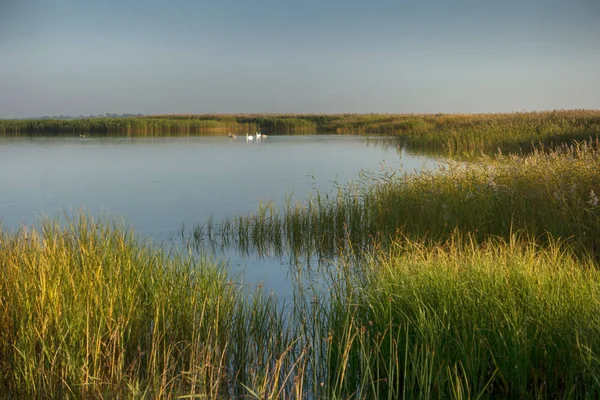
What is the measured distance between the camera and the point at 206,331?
4035 millimetres

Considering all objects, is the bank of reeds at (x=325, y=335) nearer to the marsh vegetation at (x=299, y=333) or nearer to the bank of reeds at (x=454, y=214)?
the marsh vegetation at (x=299, y=333)

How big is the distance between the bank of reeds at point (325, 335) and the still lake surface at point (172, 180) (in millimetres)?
2035

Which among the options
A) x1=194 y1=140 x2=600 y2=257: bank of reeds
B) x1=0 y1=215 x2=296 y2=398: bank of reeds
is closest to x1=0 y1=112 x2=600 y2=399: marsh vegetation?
x1=0 y1=215 x2=296 y2=398: bank of reeds

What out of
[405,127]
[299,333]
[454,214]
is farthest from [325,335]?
[405,127]

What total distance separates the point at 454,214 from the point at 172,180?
1135 centimetres

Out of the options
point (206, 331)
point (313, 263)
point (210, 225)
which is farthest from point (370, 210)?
point (206, 331)

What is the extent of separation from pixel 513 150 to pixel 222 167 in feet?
32.3

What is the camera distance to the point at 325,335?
4035mm

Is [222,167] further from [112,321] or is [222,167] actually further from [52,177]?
[112,321]

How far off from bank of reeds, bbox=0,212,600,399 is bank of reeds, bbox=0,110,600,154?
53.8 ft

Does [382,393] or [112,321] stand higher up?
[112,321]

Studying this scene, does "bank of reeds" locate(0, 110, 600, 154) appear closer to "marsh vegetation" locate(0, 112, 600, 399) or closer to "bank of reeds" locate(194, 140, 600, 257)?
"bank of reeds" locate(194, 140, 600, 257)

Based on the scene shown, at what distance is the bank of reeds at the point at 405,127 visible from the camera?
21.0 meters

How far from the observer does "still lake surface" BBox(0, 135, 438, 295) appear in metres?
10.5
